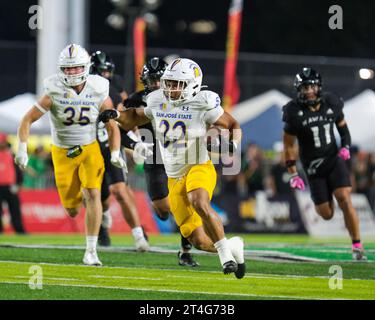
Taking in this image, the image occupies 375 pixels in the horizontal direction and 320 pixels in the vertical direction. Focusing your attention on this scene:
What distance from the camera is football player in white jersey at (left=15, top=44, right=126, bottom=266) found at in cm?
973

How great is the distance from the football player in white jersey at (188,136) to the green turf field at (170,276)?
40 cm

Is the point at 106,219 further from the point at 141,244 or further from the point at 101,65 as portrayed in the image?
the point at 101,65

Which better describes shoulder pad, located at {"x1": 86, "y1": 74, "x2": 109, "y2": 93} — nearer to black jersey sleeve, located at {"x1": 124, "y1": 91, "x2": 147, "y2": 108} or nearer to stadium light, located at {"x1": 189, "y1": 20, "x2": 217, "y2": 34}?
black jersey sleeve, located at {"x1": 124, "y1": 91, "x2": 147, "y2": 108}

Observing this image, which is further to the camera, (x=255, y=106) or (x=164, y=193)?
(x=255, y=106)

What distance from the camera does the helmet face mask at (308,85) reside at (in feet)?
36.8

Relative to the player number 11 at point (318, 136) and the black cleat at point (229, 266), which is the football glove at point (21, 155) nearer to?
the black cleat at point (229, 266)

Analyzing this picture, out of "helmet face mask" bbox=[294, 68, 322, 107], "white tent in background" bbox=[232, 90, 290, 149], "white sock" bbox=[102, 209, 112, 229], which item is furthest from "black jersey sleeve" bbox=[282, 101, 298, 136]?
"white tent in background" bbox=[232, 90, 290, 149]

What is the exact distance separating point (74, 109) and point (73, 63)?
0.48 metres

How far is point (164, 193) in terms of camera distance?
11.0m

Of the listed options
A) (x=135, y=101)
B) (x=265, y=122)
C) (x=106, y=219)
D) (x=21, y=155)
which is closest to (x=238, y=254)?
(x=21, y=155)

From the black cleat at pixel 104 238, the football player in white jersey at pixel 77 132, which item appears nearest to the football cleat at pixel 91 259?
the football player in white jersey at pixel 77 132

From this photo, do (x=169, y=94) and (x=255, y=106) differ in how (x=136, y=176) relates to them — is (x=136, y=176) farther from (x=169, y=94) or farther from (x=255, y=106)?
(x=169, y=94)
